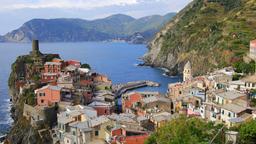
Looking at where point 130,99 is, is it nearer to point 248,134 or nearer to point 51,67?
point 51,67

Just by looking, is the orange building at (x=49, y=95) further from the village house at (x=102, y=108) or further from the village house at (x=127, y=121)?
the village house at (x=127, y=121)

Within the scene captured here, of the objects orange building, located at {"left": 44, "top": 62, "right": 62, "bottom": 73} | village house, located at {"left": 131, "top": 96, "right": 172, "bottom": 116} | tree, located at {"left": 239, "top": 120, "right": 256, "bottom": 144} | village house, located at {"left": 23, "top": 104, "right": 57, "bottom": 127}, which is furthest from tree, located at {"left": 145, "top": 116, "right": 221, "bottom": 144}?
orange building, located at {"left": 44, "top": 62, "right": 62, "bottom": 73}

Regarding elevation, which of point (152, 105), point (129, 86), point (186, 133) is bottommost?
point (129, 86)

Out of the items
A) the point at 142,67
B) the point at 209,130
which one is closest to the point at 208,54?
the point at 142,67

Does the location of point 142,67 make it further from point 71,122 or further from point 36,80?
point 71,122

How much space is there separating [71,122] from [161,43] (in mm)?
98635

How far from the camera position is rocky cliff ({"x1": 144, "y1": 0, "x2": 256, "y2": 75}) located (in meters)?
86.7

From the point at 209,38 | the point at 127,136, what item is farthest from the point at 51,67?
the point at 209,38

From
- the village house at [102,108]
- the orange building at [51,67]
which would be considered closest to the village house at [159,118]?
the village house at [102,108]

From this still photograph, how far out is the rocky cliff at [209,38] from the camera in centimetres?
8669

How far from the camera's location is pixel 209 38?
334ft

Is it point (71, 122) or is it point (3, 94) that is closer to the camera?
point (71, 122)

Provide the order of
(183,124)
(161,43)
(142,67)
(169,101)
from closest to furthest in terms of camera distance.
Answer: (183,124) → (169,101) → (142,67) → (161,43)

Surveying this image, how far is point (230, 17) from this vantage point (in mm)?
107000
